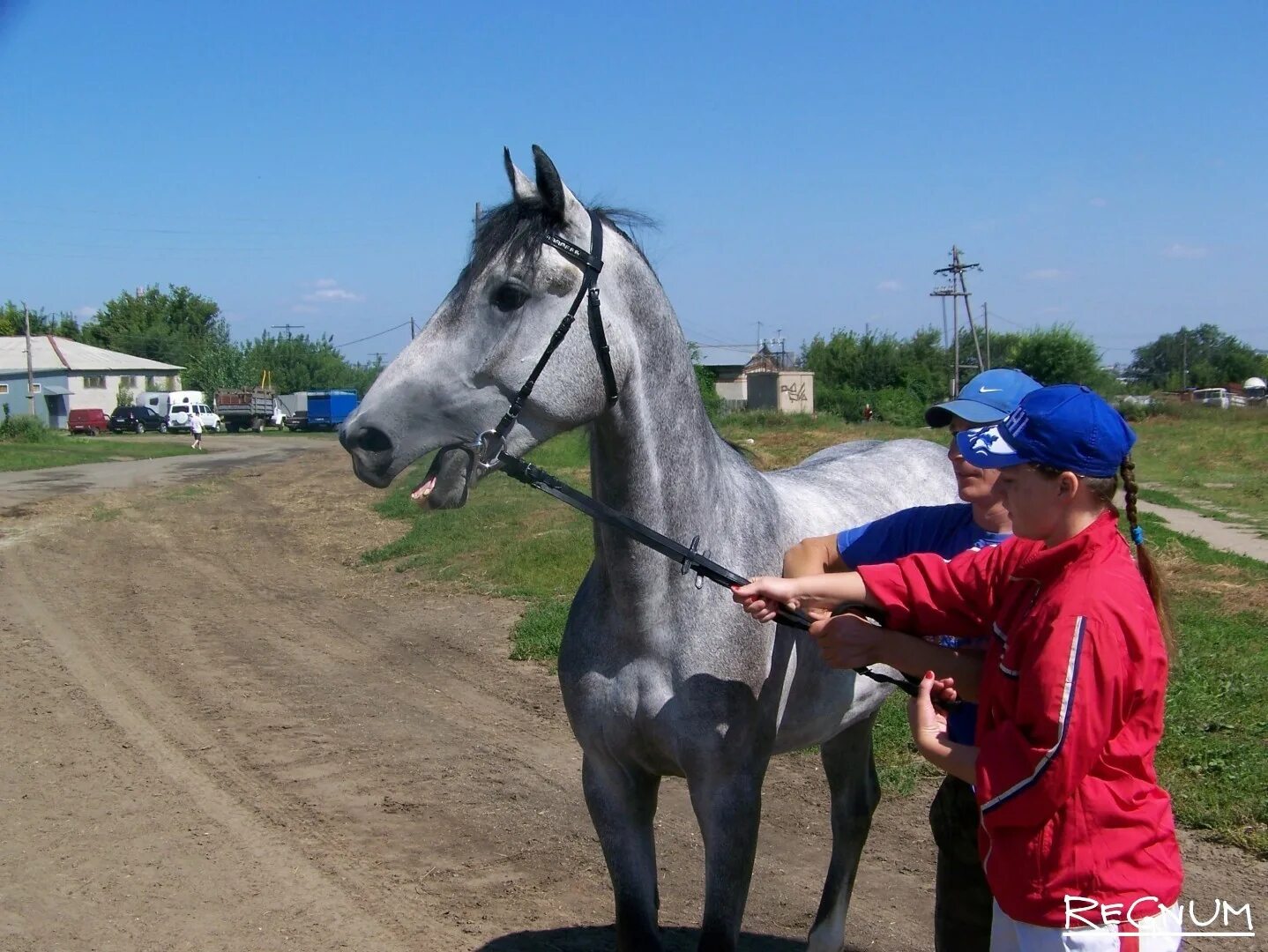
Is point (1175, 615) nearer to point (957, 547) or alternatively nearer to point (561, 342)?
point (957, 547)

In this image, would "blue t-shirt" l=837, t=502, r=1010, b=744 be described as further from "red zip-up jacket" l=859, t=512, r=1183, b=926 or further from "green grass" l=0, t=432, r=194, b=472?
"green grass" l=0, t=432, r=194, b=472

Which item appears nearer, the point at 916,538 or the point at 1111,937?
the point at 1111,937

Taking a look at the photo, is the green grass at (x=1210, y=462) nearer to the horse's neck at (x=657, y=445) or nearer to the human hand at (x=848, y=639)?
the horse's neck at (x=657, y=445)

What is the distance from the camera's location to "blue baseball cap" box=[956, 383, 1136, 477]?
2008 mm

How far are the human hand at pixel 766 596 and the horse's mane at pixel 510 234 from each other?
90 cm

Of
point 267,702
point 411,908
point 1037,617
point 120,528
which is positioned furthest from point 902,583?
point 120,528

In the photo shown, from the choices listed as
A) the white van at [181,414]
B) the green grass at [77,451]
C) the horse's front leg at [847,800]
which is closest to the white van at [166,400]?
the white van at [181,414]

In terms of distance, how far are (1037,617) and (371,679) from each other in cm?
646

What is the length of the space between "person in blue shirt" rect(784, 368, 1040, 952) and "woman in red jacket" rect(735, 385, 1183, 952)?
62 cm

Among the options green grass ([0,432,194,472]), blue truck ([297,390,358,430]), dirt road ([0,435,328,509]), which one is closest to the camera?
dirt road ([0,435,328,509])

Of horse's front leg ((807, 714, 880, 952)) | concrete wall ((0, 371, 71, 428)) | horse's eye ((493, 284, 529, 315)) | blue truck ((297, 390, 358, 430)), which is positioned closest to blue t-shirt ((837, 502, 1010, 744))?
horse's eye ((493, 284, 529, 315))

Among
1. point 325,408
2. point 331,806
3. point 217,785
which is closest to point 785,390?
point 325,408

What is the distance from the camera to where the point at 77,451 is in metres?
34.2

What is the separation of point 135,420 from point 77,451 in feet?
64.5
